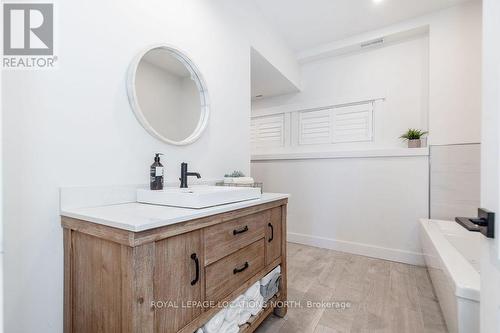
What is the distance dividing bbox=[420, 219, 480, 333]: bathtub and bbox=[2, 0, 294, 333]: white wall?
1.63 meters

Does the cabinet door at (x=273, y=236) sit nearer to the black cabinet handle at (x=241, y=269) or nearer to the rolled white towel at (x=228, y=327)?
the black cabinet handle at (x=241, y=269)

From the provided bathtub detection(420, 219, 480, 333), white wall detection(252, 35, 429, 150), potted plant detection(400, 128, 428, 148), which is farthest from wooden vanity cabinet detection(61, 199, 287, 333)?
white wall detection(252, 35, 429, 150)

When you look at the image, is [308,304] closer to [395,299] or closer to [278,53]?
[395,299]

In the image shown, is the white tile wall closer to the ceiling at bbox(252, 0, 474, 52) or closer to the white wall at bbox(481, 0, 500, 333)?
the ceiling at bbox(252, 0, 474, 52)

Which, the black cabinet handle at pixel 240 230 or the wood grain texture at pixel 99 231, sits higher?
the wood grain texture at pixel 99 231

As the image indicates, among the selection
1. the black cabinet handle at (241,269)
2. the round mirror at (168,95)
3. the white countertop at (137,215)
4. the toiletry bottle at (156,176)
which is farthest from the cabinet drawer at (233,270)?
the round mirror at (168,95)

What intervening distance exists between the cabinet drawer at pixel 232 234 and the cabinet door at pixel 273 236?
7cm

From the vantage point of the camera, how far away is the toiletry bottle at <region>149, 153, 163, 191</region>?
125 centimetres

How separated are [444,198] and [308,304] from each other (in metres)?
1.80

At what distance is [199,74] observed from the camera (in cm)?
158

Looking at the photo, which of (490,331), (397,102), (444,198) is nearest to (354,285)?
(444,198)

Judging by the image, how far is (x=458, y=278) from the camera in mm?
1205

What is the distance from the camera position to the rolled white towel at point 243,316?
48.8 inches

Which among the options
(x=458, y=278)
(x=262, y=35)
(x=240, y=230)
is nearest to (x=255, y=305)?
(x=240, y=230)
